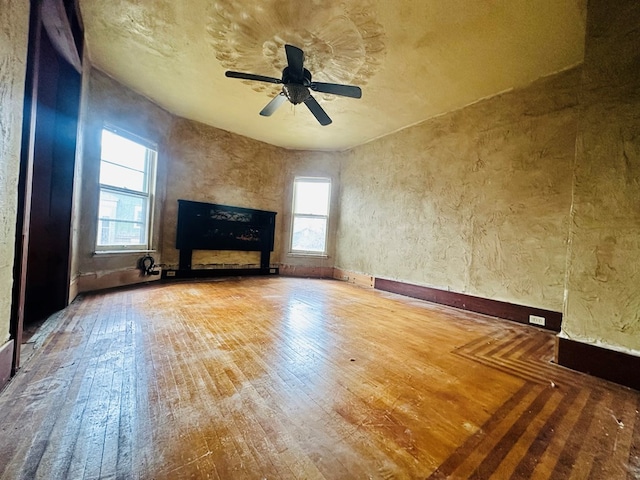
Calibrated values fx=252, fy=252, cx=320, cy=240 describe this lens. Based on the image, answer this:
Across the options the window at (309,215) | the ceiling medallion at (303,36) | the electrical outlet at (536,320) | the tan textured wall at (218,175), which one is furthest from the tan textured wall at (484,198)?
the tan textured wall at (218,175)

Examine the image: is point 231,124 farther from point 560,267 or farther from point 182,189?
point 560,267

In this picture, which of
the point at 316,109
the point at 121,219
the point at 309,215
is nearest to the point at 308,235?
the point at 309,215

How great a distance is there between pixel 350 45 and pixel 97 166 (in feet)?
12.0

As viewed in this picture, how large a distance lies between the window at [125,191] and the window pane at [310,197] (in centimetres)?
295

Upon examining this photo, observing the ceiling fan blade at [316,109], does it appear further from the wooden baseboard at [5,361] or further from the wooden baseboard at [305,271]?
the wooden baseboard at [305,271]

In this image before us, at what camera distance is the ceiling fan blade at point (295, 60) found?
2.34 m

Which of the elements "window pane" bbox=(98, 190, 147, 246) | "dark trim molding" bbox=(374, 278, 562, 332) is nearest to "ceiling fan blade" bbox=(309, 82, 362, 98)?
"dark trim molding" bbox=(374, 278, 562, 332)

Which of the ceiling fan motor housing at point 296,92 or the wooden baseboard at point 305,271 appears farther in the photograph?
the wooden baseboard at point 305,271

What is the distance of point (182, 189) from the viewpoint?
4891 mm

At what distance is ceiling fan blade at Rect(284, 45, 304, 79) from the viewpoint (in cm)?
234

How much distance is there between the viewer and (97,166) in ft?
11.4

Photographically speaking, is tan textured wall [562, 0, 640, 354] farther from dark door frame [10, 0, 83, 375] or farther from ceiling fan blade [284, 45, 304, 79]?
dark door frame [10, 0, 83, 375]

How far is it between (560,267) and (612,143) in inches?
61.6

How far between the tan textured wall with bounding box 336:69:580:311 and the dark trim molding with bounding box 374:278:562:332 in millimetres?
79
